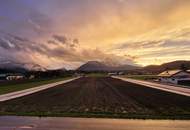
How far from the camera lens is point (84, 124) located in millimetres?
13695

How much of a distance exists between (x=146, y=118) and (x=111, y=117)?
73.6 inches

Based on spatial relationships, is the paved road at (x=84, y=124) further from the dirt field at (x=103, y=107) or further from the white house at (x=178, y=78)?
the white house at (x=178, y=78)

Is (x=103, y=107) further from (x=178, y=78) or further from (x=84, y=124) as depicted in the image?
(x=178, y=78)

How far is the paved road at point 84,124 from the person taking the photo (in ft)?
41.9

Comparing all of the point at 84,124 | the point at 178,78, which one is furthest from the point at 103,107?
the point at 178,78

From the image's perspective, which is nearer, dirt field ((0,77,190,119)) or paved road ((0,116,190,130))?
paved road ((0,116,190,130))

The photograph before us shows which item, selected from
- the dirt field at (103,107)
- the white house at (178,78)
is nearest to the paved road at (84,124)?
the dirt field at (103,107)

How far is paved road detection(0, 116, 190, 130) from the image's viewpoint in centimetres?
1277

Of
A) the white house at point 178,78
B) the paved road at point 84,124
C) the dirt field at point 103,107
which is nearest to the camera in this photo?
the paved road at point 84,124

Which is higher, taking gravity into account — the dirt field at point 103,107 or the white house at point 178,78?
the white house at point 178,78

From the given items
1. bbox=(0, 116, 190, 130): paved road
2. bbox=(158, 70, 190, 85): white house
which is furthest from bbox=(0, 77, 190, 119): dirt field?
bbox=(158, 70, 190, 85): white house

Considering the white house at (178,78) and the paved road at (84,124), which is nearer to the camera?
the paved road at (84,124)

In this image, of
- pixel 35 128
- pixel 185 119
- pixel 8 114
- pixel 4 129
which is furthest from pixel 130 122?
pixel 8 114

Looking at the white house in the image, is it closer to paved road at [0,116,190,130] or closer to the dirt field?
the dirt field
